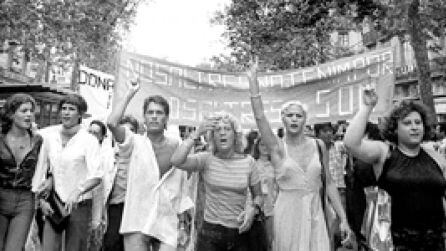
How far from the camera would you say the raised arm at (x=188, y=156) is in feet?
12.4

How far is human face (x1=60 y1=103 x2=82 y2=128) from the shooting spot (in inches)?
176

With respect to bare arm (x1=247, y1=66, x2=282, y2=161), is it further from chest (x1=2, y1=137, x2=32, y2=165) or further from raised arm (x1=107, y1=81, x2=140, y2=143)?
chest (x1=2, y1=137, x2=32, y2=165)

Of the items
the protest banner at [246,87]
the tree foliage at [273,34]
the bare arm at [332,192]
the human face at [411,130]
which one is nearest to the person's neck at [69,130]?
the protest banner at [246,87]

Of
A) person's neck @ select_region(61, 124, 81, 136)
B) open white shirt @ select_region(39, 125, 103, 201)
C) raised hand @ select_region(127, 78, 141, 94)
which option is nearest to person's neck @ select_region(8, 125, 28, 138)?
open white shirt @ select_region(39, 125, 103, 201)

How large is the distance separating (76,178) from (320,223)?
2.10 m

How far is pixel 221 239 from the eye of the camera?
3.66 meters

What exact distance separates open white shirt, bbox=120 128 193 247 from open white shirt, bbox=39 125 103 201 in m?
0.44

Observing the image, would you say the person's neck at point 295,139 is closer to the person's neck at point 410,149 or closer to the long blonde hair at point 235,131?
the long blonde hair at point 235,131

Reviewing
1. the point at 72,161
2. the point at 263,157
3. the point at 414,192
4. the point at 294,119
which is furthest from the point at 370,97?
the point at 263,157

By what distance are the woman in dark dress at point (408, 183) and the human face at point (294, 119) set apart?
2.41 ft

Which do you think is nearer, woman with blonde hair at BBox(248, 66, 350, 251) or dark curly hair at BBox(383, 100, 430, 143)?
dark curly hair at BBox(383, 100, 430, 143)

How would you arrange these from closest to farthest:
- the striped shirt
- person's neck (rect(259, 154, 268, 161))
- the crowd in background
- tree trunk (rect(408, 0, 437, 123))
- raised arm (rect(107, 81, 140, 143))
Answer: the crowd in background < the striped shirt < raised arm (rect(107, 81, 140, 143)) < person's neck (rect(259, 154, 268, 161)) < tree trunk (rect(408, 0, 437, 123))

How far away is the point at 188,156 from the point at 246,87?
10.9ft

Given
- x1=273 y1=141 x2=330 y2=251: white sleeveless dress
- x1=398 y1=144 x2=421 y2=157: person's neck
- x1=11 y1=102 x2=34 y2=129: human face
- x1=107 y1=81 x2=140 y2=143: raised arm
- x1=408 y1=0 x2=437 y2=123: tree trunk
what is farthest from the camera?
x1=408 y1=0 x2=437 y2=123: tree trunk
